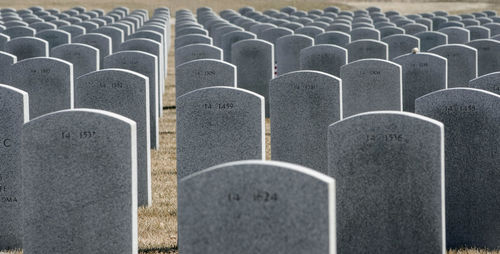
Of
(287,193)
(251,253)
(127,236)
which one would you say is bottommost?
(127,236)

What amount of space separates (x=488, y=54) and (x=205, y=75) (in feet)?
19.9

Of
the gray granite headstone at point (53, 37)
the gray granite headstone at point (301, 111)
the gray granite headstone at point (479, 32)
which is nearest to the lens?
the gray granite headstone at point (301, 111)

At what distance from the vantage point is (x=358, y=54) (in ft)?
51.0

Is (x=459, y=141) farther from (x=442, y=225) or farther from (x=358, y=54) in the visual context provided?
(x=358, y=54)

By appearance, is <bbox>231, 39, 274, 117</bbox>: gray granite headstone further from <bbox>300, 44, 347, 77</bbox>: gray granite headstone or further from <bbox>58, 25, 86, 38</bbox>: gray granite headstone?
<bbox>58, 25, 86, 38</bbox>: gray granite headstone

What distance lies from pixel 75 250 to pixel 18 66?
185 inches

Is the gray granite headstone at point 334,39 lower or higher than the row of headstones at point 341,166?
lower

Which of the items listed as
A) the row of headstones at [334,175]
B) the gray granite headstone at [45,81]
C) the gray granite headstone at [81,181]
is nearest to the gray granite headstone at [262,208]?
the row of headstones at [334,175]

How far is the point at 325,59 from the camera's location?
13.8 metres

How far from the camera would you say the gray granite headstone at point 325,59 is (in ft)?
45.1

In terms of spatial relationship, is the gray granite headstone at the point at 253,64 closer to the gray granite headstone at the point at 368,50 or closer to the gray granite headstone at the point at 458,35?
the gray granite headstone at the point at 368,50

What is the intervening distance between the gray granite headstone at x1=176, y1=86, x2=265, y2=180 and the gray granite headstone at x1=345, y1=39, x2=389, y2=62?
25.3 ft

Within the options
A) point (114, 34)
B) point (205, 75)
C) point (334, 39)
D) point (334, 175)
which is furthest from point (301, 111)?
point (114, 34)

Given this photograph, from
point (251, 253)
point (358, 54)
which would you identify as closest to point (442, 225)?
point (251, 253)
